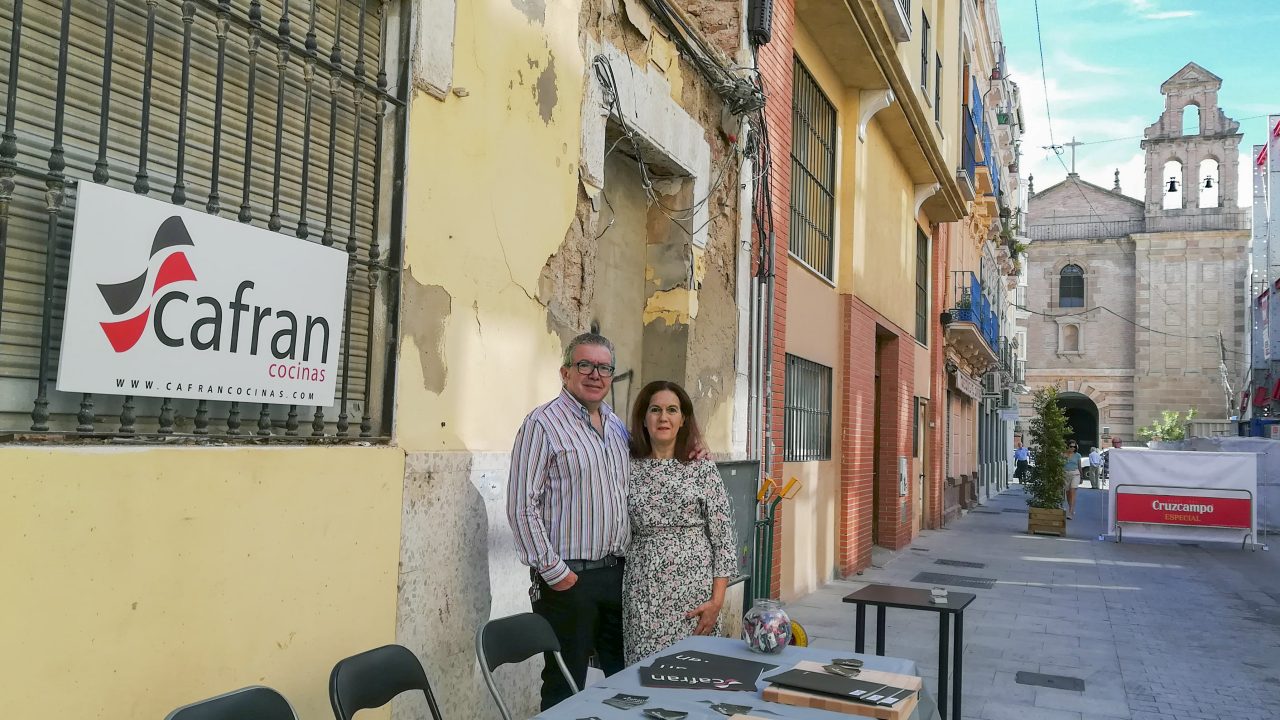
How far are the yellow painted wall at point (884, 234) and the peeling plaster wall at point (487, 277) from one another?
639 cm

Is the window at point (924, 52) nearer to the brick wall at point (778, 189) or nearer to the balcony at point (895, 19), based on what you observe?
the balcony at point (895, 19)

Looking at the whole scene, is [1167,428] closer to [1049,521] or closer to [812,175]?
[1049,521]

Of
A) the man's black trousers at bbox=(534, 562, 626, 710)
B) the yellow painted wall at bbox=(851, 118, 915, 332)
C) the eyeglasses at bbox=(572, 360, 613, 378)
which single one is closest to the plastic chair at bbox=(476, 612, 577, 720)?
the man's black trousers at bbox=(534, 562, 626, 710)

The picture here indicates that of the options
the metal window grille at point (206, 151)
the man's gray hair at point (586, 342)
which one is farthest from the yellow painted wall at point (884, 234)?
the metal window grille at point (206, 151)

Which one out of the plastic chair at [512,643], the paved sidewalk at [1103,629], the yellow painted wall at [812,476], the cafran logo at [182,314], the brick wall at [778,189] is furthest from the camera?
the yellow painted wall at [812,476]

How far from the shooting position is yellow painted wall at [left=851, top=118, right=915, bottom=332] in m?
12.0

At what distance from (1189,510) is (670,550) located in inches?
572

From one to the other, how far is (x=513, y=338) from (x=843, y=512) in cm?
771

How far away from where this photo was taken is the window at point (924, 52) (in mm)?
15079

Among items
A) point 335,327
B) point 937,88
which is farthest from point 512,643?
point 937,88

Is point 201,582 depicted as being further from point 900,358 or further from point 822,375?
point 900,358

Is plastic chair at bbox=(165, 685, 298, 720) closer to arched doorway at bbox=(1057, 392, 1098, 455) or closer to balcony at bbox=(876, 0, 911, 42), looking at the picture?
balcony at bbox=(876, 0, 911, 42)

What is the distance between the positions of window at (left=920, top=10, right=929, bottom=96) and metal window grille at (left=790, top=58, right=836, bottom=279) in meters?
4.45

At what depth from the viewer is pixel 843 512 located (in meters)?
11.5
